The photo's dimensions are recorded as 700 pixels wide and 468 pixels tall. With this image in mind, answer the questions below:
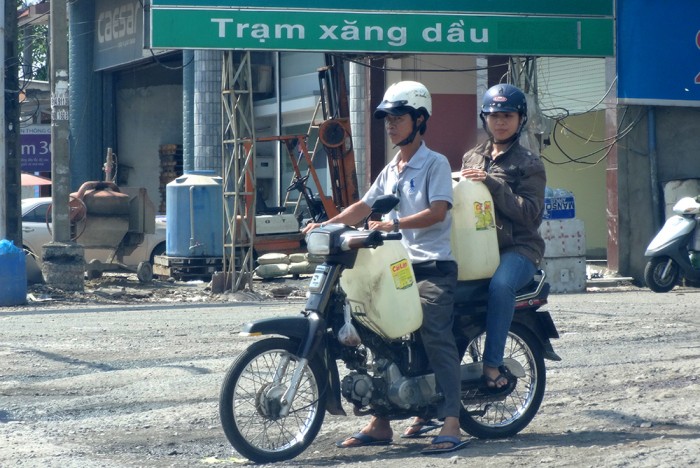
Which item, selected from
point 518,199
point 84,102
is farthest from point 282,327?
point 84,102

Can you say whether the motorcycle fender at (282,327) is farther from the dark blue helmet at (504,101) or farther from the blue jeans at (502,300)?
the dark blue helmet at (504,101)

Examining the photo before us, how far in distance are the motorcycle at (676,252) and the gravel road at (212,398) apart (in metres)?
3.83

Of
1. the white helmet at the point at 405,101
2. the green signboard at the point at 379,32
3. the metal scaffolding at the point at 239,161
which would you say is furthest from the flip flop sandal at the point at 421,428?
the metal scaffolding at the point at 239,161

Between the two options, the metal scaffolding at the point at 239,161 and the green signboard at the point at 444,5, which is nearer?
the green signboard at the point at 444,5

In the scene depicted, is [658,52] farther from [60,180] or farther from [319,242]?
[319,242]

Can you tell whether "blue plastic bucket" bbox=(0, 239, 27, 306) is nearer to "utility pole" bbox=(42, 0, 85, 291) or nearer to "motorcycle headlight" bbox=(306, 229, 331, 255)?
"utility pole" bbox=(42, 0, 85, 291)

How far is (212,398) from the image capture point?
8.06 m

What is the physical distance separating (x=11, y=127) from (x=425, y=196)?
46.2 feet

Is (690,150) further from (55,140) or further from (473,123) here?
(55,140)

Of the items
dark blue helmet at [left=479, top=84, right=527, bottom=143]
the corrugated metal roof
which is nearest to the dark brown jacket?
dark blue helmet at [left=479, top=84, right=527, bottom=143]

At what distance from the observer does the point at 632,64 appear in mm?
19594

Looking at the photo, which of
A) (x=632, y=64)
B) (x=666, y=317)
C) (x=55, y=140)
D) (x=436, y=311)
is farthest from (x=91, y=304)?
(x=436, y=311)

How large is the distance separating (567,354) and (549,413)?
8.70ft

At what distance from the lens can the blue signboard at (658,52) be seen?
1955 centimetres
